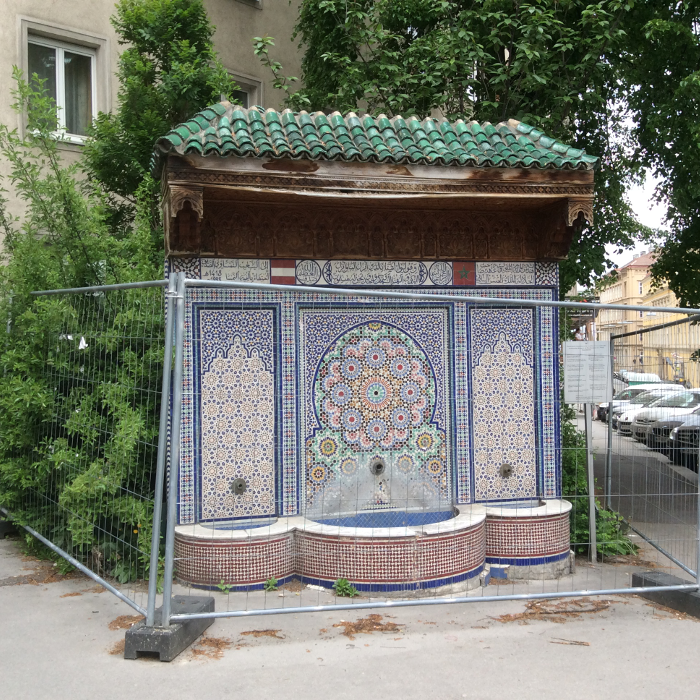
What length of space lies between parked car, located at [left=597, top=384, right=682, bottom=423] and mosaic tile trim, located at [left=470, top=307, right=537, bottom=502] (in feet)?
2.44

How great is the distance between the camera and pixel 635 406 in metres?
6.35

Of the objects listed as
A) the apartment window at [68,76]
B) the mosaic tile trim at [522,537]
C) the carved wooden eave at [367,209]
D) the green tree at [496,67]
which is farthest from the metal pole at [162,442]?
the apartment window at [68,76]

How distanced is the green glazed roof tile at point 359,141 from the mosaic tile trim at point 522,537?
303cm

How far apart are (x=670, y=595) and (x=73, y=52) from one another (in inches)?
449

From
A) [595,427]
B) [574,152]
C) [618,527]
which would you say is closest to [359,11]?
[574,152]

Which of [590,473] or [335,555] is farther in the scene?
[590,473]

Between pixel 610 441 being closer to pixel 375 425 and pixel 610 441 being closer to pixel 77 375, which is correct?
pixel 375 425

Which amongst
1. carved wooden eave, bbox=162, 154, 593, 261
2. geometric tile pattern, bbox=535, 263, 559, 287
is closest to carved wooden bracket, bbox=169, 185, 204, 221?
carved wooden eave, bbox=162, 154, 593, 261

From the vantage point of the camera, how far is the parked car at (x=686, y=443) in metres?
5.90

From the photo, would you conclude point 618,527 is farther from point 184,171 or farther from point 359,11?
point 359,11

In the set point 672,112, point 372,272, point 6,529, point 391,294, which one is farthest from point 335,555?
point 672,112

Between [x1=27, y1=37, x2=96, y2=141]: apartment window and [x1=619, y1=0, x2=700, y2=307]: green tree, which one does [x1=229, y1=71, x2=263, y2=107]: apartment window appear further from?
[x1=619, y1=0, x2=700, y2=307]: green tree

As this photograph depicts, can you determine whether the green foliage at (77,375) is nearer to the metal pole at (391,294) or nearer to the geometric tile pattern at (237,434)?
the geometric tile pattern at (237,434)

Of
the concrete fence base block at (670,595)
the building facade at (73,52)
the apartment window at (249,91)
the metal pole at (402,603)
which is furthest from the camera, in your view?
the apartment window at (249,91)
